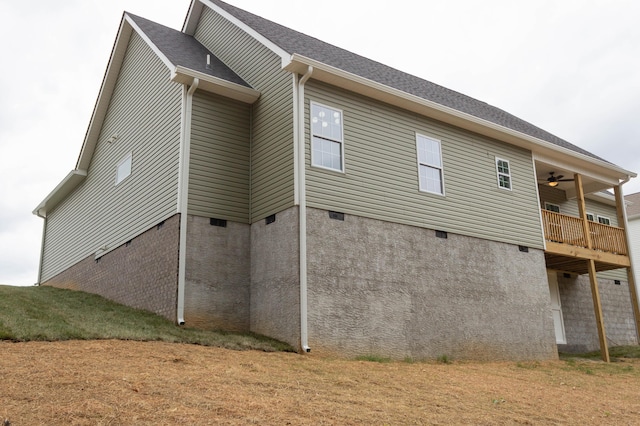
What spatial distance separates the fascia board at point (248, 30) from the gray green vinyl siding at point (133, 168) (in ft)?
5.90

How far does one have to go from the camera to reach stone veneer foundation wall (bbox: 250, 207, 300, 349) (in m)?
11.5

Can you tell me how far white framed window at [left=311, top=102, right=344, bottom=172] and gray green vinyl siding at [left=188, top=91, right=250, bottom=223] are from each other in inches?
84.1

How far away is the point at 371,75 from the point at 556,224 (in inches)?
283

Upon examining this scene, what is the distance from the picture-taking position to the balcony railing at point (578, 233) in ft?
56.0

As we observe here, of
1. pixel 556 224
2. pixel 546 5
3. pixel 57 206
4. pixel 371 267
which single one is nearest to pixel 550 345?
pixel 556 224

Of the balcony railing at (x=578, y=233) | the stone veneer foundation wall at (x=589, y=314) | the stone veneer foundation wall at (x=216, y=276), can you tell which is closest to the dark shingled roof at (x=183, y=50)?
the stone veneer foundation wall at (x=216, y=276)

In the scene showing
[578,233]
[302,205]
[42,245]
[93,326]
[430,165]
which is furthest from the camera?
[42,245]

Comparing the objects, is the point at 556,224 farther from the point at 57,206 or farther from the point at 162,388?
the point at 57,206

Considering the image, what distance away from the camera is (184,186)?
1286cm

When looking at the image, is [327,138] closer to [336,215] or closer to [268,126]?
[268,126]

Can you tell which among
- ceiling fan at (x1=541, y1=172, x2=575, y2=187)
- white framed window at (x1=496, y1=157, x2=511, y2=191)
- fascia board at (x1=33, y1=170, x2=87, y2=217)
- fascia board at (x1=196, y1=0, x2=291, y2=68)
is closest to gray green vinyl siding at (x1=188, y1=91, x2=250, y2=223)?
fascia board at (x1=196, y1=0, x2=291, y2=68)

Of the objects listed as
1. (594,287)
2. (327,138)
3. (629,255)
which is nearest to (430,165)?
(327,138)

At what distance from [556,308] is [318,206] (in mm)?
10669

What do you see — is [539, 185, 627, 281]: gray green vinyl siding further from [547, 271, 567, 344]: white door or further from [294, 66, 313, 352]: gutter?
[294, 66, 313, 352]: gutter
